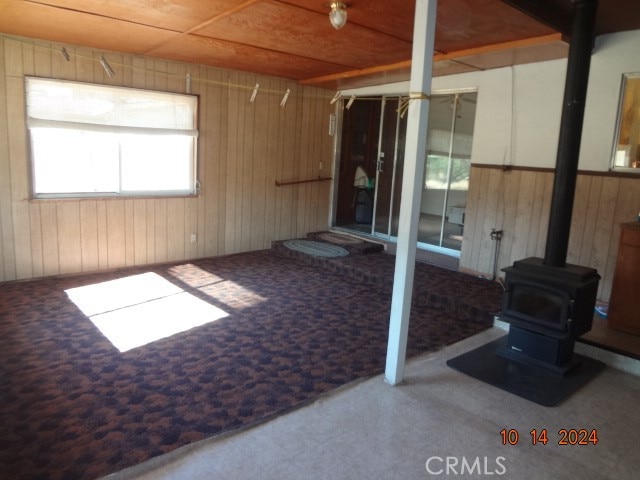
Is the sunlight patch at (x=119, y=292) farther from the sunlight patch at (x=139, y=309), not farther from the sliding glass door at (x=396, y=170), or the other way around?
the sliding glass door at (x=396, y=170)

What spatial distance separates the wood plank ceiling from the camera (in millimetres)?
3311

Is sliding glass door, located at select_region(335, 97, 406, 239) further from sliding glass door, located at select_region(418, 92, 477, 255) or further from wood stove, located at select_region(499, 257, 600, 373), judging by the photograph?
wood stove, located at select_region(499, 257, 600, 373)

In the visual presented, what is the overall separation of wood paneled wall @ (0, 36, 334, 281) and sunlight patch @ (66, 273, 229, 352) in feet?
2.17

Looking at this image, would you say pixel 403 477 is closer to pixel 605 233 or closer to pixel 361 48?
pixel 605 233

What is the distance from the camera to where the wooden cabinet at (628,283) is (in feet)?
11.5

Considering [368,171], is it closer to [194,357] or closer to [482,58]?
[482,58]

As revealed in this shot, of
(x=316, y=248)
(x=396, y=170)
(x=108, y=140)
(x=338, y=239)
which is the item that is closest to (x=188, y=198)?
(x=108, y=140)

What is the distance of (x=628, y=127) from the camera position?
4.14m

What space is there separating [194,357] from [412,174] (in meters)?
1.96

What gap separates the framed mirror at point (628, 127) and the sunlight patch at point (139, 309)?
3.86 metres

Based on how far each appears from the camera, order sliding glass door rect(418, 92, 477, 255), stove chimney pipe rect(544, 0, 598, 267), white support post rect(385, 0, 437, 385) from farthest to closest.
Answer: sliding glass door rect(418, 92, 477, 255)
stove chimney pipe rect(544, 0, 598, 267)
white support post rect(385, 0, 437, 385)

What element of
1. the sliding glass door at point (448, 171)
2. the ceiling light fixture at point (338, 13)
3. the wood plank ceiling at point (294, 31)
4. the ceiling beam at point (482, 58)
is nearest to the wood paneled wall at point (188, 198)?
the wood plank ceiling at point (294, 31)

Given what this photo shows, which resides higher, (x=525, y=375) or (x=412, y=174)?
(x=412, y=174)

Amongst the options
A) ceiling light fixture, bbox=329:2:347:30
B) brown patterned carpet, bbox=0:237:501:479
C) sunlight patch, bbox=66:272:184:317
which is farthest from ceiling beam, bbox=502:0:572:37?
sunlight patch, bbox=66:272:184:317
